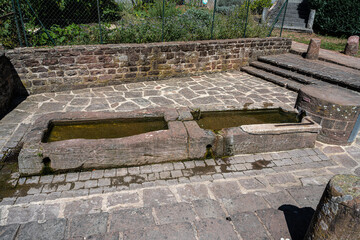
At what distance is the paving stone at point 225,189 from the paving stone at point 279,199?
38cm

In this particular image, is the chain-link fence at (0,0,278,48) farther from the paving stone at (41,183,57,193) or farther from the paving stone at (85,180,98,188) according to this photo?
the paving stone at (85,180,98,188)

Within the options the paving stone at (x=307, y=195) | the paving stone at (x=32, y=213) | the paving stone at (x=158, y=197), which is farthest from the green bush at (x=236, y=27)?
the paving stone at (x=32, y=213)

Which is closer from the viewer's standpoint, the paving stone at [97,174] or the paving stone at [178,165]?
the paving stone at [97,174]

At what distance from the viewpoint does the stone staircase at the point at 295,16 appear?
15.3 m

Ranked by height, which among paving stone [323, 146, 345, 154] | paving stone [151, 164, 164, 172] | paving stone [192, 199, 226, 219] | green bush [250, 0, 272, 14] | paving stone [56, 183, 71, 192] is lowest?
paving stone [56, 183, 71, 192]

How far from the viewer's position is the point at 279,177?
3803 mm

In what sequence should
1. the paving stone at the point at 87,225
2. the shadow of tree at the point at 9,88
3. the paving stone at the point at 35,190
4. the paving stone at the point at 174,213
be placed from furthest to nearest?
1. the shadow of tree at the point at 9,88
2. the paving stone at the point at 35,190
3. the paving stone at the point at 174,213
4. the paving stone at the point at 87,225

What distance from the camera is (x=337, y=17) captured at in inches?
554

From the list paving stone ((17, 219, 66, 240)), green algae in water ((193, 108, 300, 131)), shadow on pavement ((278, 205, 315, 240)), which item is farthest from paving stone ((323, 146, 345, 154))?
paving stone ((17, 219, 66, 240))

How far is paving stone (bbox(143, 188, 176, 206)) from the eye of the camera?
10.6ft

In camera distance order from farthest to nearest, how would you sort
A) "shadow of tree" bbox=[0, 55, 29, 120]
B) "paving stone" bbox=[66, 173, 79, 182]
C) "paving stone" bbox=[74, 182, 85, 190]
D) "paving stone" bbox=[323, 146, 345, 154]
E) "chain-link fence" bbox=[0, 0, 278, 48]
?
"chain-link fence" bbox=[0, 0, 278, 48], "shadow of tree" bbox=[0, 55, 29, 120], "paving stone" bbox=[323, 146, 345, 154], "paving stone" bbox=[66, 173, 79, 182], "paving stone" bbox=[74, 182, 85, 190]

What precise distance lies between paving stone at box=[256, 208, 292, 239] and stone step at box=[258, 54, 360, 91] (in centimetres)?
586

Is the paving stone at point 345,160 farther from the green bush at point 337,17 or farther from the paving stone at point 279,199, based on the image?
the green bush at point 337,17

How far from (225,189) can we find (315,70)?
6.30 m
